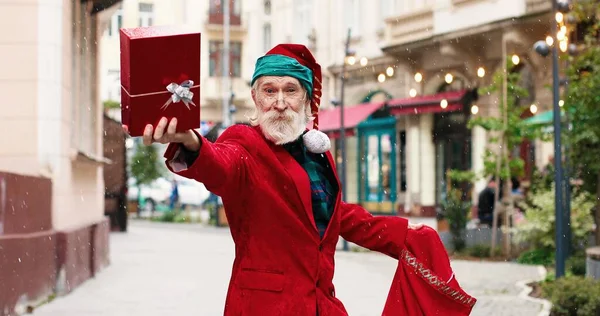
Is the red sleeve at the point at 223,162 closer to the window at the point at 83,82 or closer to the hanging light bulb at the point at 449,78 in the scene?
the window at the point at 83,82

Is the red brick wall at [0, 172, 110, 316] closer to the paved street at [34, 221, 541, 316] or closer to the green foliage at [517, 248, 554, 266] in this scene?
the paved street at [34, 221, 541, 316]

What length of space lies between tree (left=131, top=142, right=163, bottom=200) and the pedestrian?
3668 centimetres

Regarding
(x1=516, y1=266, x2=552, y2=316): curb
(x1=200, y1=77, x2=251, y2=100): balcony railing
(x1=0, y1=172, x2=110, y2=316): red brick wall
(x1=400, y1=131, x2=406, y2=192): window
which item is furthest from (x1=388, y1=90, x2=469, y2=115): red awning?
(x1=0, y1=172, x2=110, y2=316): red brick wall

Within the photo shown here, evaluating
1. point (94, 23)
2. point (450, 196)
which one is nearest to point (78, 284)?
point (94, 23)

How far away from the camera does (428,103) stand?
96.1 ft

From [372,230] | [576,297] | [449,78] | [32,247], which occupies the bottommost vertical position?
[576,297]

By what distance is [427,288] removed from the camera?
4320 mm

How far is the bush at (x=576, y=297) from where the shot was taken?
8984 mm

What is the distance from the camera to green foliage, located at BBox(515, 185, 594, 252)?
15531 mm

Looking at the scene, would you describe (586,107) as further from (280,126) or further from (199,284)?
(280,126)

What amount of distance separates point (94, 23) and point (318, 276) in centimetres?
1220

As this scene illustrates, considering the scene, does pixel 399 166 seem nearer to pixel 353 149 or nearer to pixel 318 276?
pixel 353 149

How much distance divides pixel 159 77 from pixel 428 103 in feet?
87.4

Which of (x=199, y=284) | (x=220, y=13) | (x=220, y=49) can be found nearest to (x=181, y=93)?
(x=199, y=284)
